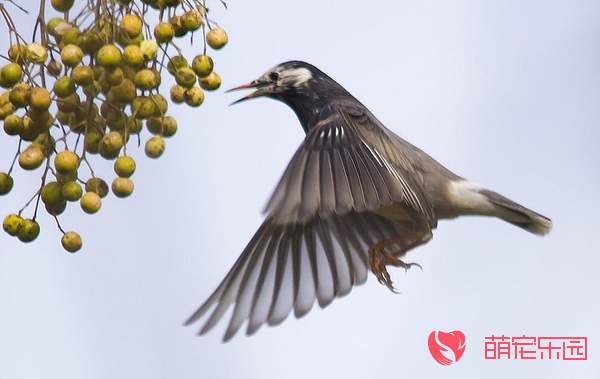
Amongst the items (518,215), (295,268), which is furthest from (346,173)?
(518,215)

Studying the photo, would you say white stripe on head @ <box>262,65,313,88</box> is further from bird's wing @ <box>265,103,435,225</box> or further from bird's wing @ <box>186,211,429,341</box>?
bird's wing @ <box>186,211,429,341</box>

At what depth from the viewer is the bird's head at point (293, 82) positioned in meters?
5.68

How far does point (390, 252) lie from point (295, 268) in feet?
1.52

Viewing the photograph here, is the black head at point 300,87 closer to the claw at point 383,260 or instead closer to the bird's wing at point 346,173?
the bird's wing at point 346,173

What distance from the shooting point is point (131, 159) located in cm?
336

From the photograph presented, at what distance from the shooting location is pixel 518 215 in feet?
17.7

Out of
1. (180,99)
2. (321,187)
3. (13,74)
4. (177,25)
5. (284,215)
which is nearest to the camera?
(13,74)

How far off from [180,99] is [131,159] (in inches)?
12.0

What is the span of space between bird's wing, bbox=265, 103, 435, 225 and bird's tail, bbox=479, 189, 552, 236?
1.13 feet

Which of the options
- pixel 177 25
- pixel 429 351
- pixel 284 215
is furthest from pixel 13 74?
pixel 429 351

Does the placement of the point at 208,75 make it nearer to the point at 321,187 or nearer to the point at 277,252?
the point at 321,187

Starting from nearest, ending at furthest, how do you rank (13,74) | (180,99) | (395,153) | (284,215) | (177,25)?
(13,74) → (177,25) → (180,99) → (284,215) → (395,153)

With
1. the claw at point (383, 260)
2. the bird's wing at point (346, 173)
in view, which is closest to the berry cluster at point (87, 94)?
the bird's wing at point (346, 173)

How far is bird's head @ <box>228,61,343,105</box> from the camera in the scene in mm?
5676
